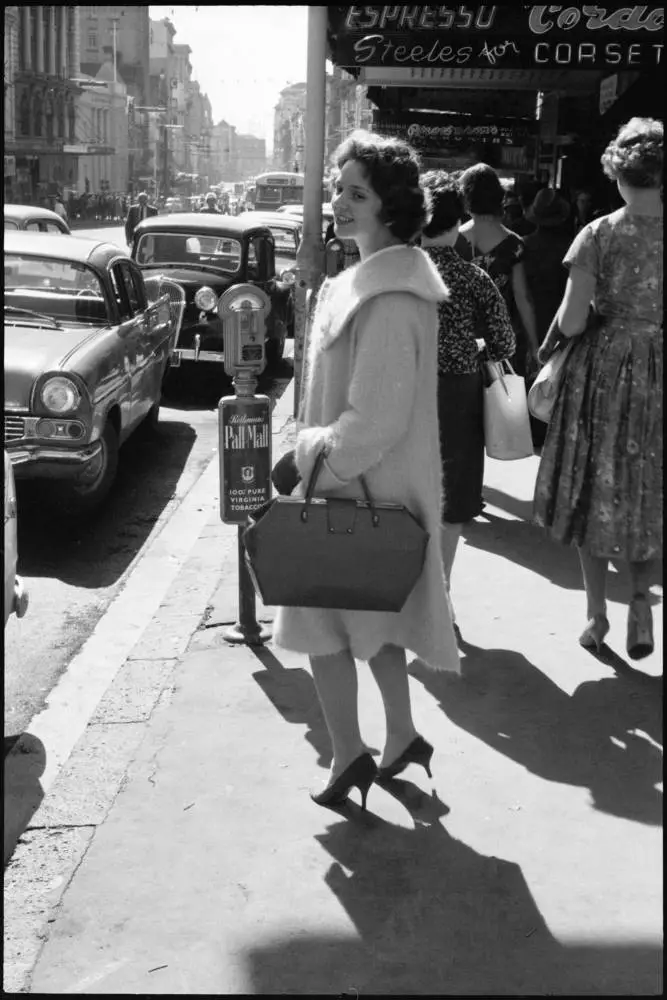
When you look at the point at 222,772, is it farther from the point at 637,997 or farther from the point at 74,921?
the point at 637,997

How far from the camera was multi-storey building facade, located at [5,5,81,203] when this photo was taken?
74.7 metres

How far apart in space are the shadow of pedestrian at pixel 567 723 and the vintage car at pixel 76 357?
2985mm

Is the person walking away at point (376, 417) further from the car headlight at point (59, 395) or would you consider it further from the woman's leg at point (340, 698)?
the car headlight at point (59, 395)

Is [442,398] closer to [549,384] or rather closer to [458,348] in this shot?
[458,348]

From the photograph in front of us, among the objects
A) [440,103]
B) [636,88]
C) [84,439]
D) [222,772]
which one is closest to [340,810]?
[222,772]

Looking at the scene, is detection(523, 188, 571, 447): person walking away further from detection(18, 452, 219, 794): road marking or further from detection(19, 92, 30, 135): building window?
detection(19, 92, 30, 135): building window

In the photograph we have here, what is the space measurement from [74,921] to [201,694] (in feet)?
4.80

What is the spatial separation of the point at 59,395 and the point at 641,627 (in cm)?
367

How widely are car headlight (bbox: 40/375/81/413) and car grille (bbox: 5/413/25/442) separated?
0.17 m

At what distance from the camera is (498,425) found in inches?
185

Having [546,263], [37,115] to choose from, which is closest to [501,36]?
[546,263]

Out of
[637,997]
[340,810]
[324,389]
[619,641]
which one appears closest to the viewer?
[637,997]

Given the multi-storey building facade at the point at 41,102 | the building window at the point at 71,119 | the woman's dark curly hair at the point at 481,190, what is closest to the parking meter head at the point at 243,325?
the woman's dark curly hair at the point at 481,190

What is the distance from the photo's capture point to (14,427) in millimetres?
6820
